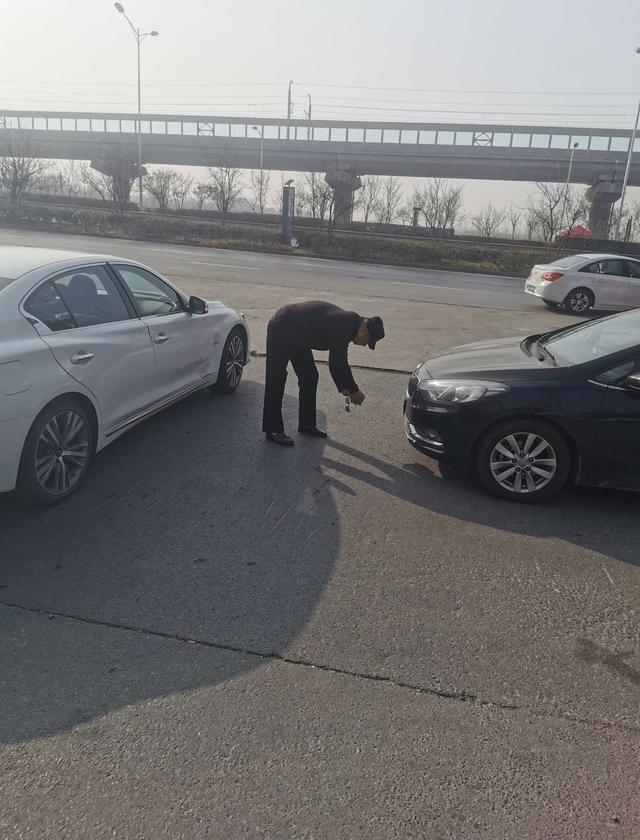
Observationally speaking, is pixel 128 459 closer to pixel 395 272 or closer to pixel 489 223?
pixel 395 272

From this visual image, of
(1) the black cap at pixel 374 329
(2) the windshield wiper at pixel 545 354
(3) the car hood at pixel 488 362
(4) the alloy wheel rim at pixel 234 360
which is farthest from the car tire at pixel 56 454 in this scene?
(2) the windshield wiper at pixel 545 354

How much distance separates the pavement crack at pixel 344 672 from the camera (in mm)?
2723

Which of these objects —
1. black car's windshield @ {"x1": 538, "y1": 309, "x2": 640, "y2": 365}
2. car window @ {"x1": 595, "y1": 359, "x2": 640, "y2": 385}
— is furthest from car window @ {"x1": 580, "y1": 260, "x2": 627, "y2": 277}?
car window @ {"x1": 595, "y1": 359, "x2": 640, "y2": 385}

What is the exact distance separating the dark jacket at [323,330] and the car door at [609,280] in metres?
12.6

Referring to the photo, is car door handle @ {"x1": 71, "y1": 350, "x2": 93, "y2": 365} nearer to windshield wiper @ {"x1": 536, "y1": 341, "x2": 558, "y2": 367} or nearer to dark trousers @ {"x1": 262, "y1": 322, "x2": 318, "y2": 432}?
dark trousers @ {"x1": 262, "y1": 322, "x2": 318, "y2": 432}

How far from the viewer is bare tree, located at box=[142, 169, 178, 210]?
5047 centimetres

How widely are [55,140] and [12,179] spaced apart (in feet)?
107

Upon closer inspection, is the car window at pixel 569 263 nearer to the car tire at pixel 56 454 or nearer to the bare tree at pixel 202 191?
the car tire at pixel 56 454

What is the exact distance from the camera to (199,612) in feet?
11.0

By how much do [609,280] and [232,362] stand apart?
12.3 meters

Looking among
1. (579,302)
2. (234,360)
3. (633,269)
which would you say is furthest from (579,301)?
(234,360)

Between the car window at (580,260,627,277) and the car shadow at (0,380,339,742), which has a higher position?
the car window at (580,260,627,277)

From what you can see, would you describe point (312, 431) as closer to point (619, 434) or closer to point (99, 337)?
point (99, 337)

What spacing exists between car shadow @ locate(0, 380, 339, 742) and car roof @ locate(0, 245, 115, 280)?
1546mm
